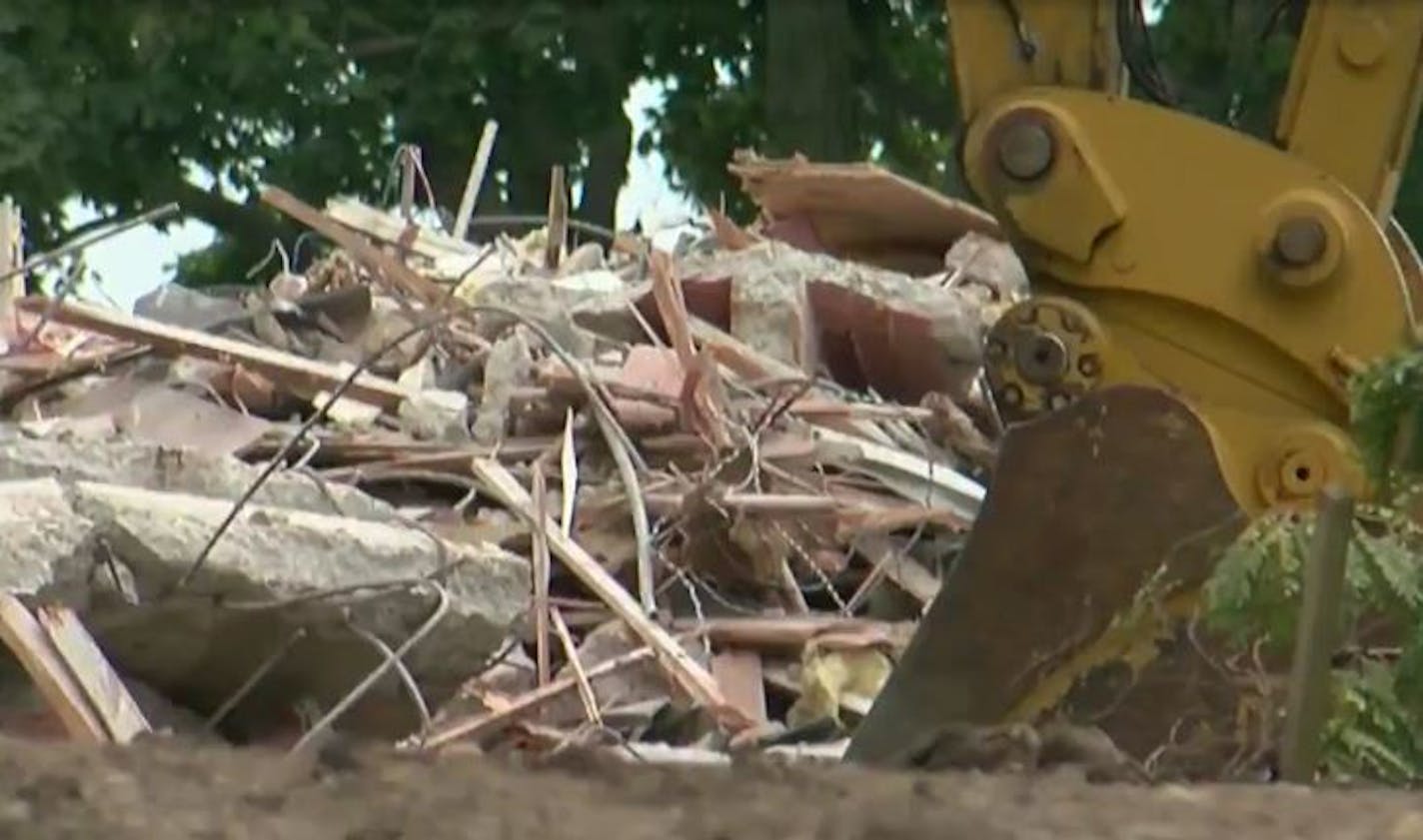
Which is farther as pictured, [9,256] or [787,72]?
[787,72]

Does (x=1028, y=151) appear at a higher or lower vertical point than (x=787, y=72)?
lower

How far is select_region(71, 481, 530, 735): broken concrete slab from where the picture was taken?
21.3 feet

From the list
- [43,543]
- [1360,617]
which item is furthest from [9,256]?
[1360,617]

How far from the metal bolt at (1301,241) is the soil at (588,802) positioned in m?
4.16

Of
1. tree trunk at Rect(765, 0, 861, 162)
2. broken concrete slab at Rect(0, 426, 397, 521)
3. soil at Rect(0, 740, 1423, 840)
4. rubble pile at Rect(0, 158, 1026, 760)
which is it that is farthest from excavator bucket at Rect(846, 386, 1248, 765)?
tree trunk at Rect(765, 0, 861, 162)

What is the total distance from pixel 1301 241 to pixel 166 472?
111 inches

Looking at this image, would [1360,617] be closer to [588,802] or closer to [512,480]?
[588,802]

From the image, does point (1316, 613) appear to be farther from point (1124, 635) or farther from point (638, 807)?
point (1124, 635)

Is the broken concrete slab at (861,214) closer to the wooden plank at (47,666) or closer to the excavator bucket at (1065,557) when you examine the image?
the excavator bucket at (1065,557)

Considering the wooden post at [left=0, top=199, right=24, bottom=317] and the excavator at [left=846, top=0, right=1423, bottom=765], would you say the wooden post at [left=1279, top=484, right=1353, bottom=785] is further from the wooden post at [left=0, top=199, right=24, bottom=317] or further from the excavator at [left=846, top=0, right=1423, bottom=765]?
the wooden post at [left=0, top=199, right=24, bottom=317]

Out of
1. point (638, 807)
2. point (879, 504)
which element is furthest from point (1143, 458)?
point (638, 807)

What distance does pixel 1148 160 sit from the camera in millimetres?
8320

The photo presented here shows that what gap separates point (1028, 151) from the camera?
8.31m

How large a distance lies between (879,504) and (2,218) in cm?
372
